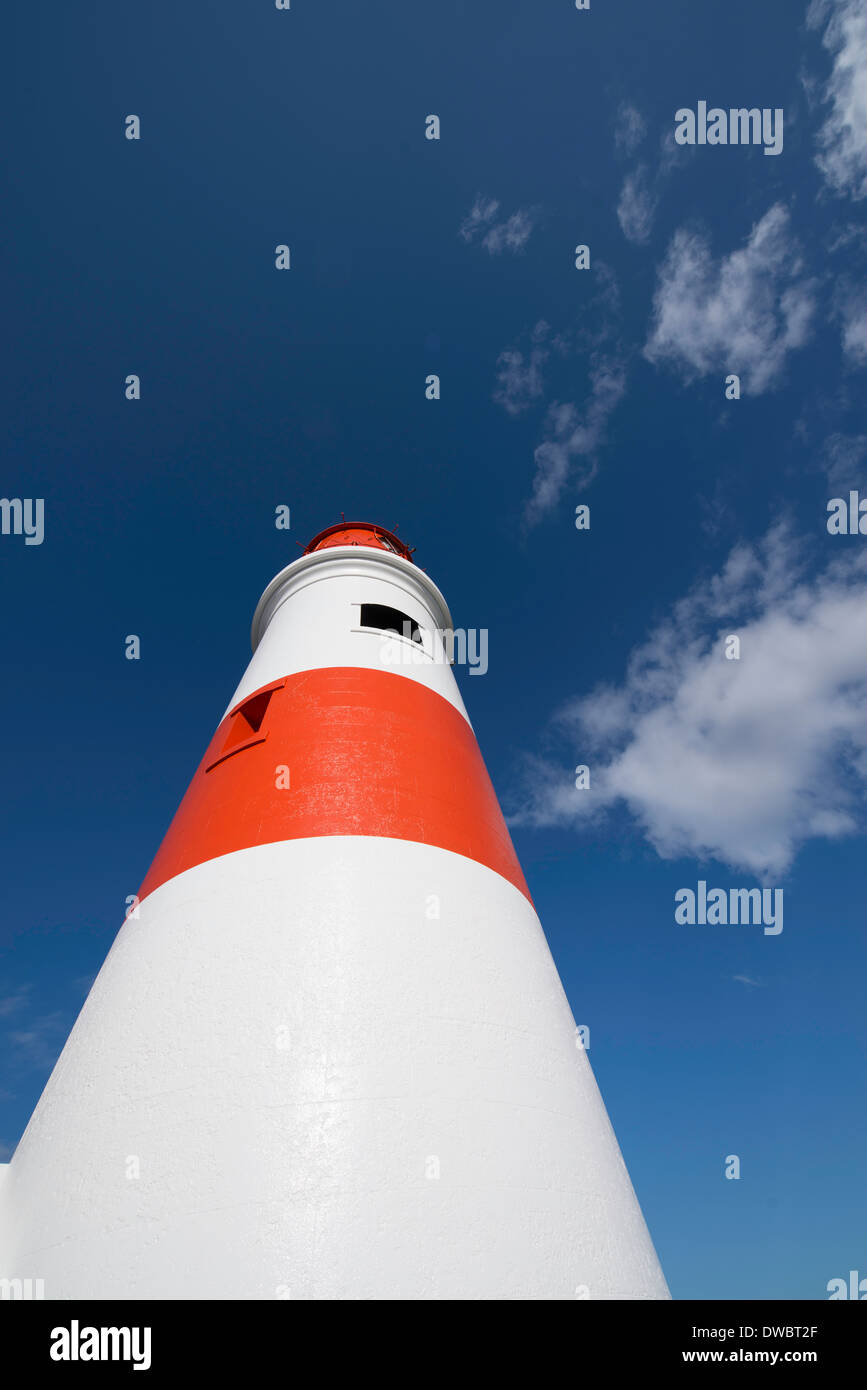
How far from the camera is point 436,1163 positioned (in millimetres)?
3277

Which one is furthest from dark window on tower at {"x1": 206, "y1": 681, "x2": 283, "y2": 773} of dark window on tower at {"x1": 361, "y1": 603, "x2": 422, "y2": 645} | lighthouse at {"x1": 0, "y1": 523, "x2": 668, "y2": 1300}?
dark window on tower at {"x1": 361, "y1": 603, "x2": 422, "y2": 645}

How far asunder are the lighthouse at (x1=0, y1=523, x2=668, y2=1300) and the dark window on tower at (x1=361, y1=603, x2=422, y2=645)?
273 cm

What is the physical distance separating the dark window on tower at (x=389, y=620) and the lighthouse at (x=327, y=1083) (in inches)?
107

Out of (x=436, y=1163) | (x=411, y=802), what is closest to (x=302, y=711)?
(x=411, y=802)

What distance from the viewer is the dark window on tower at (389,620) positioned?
799 cm

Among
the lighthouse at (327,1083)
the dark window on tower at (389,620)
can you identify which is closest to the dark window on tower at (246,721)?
the lighthouse at (327,1083)

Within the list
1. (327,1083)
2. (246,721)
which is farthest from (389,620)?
(327,1083)

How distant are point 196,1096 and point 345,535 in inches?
330

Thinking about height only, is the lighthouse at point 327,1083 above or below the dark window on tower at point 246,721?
below

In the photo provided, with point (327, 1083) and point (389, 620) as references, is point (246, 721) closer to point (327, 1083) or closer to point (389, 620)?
point (389, 620)

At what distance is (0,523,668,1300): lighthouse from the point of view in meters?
3.07

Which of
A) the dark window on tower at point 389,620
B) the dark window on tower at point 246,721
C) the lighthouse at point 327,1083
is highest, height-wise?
the dark window on tower at point 389,620

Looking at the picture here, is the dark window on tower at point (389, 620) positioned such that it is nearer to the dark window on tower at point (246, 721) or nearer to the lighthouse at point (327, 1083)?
the dark window on tower at point (246, 721)

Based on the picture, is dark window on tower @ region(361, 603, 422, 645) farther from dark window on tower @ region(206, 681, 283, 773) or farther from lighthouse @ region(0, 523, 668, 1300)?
lighthouse @ region(0, 523, 668, 1300)
